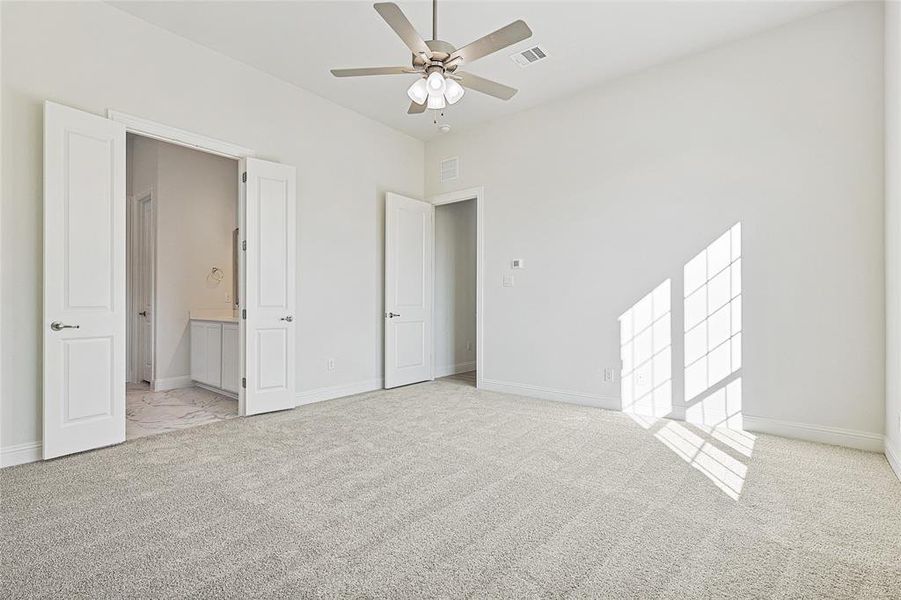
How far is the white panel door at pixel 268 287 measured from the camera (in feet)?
13.2

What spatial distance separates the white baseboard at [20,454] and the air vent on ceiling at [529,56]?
4590mm

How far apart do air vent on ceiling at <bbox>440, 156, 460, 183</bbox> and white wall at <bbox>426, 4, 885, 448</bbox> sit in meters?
0.65

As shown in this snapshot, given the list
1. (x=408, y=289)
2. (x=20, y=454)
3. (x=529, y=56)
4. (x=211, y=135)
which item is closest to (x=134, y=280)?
(x=211, y=135)

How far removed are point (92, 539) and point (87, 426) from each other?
1.45 m

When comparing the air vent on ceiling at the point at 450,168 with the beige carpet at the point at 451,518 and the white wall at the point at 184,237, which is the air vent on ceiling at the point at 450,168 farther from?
the beige carpet at the point at 451,518

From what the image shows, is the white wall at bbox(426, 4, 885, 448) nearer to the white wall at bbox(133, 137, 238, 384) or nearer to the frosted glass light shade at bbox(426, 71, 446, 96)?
the frosted glass light shade at bbox(426, 71, 446, 96)

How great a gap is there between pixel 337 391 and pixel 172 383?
225 cm

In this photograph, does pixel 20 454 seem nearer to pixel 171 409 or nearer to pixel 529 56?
pixel 171 409

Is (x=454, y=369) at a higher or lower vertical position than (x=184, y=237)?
lower

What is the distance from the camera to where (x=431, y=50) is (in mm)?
2420

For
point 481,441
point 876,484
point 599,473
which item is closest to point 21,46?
point 481,441

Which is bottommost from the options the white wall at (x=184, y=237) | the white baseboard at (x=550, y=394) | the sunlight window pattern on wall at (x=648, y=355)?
the white baseboard at (x=550, y=394)

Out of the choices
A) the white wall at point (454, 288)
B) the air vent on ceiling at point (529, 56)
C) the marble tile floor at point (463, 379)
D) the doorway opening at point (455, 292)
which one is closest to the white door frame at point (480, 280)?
the marble tile floor at point (463, 379)

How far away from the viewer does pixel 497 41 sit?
7.68 feet
